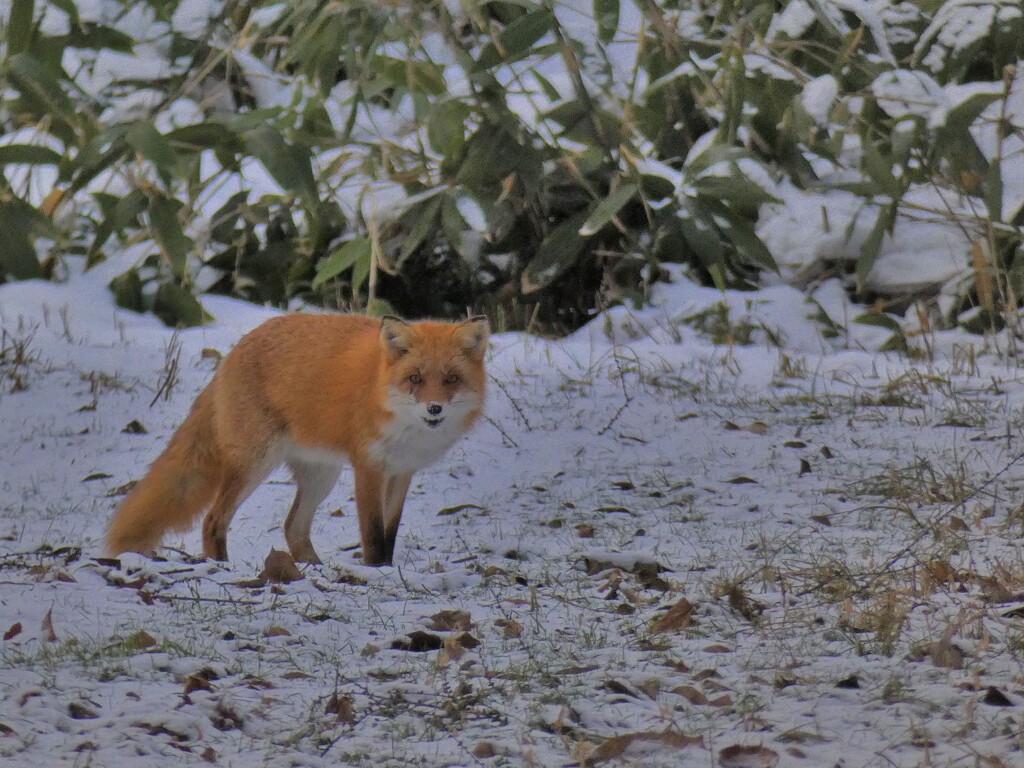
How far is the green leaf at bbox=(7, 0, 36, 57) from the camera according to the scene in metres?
7.75

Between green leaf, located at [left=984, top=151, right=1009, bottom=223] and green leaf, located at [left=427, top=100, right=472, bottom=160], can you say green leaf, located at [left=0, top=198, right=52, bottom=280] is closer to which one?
green leaf, located at [left=427, top=100, right=472, bottom=160]

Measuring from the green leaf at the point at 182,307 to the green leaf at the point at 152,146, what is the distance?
134 centimetres

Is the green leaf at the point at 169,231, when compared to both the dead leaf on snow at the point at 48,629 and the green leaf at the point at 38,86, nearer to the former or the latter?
the green leaf at the point at 38,86

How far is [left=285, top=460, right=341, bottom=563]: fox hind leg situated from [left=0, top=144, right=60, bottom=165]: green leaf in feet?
12.5

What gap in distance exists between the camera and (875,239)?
8.62 metres

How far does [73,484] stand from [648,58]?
200 inches

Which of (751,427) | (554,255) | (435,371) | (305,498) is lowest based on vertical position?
(305,498)

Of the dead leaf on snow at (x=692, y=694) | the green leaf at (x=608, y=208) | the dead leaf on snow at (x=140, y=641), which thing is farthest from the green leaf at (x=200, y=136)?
the dead leaf on snow at (x=692, y=694)

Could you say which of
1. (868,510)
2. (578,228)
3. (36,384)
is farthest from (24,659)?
(578,228)

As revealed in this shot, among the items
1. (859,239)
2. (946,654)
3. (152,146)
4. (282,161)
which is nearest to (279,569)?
(946,654)

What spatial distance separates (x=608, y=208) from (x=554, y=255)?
869 millimetres

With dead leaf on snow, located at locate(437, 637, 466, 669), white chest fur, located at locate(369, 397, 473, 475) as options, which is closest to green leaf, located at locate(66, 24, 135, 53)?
white chest fur, located at locate(369, 397, 473, 475)

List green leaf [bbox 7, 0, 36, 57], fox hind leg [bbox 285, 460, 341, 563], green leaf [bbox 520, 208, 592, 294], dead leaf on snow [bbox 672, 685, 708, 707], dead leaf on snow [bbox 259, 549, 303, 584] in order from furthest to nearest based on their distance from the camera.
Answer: green leaf [bbox 520, 208, 592, 294]
green leaf [bbox 7, 0, 36, 57]
fox hind leg [bbox 285, 460, 341, 563]
dead leaf on snow [bbox 259, 549, 303, 584]
dead leaf on snow [bbox 672, 685, 708, 707]

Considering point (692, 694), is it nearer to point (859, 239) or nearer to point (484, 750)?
point (484, 750)
